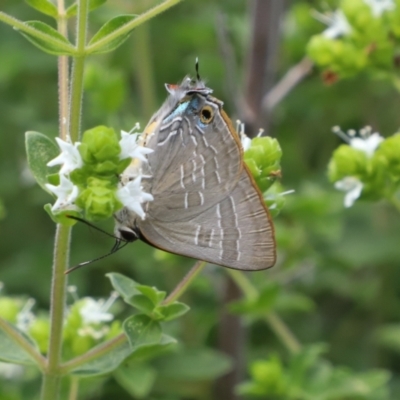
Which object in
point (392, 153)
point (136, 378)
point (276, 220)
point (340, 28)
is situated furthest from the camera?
point (276, 220)

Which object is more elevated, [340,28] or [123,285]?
[340,28]

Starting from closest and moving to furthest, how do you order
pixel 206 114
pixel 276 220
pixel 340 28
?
pixel 206 114, pixel 340 28, pixel 276 220

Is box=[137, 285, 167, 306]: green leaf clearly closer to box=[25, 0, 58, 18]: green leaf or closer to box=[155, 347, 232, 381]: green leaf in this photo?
box=[25, 0, 58, 18]: green leaf

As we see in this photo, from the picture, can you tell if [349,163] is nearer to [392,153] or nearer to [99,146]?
[392,153]

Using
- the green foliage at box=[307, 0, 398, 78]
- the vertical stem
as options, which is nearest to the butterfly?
the green foliage at box=[307, 0, 398, 78]

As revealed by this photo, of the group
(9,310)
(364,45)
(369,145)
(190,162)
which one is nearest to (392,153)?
(369,145)

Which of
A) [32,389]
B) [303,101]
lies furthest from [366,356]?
[32,389]
